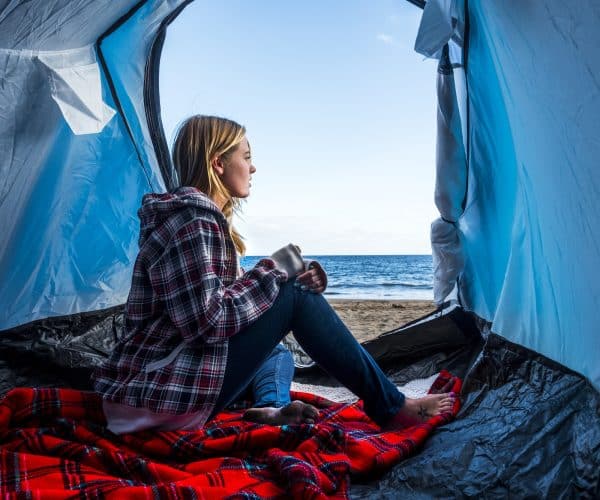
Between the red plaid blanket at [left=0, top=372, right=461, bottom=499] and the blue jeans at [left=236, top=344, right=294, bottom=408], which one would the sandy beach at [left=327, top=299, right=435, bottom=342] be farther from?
the red plaid blanket at [left=0, top=372, right=461, bottom=499]

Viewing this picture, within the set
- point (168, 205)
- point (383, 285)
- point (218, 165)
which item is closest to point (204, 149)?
point (218, 165)

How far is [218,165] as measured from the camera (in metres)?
1.28

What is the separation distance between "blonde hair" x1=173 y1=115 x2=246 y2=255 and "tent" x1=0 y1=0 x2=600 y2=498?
55 cm

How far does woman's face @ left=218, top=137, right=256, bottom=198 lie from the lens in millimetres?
1294

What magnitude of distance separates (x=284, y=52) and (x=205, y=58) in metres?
6.41

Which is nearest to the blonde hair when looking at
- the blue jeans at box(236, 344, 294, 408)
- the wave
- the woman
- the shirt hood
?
the woman

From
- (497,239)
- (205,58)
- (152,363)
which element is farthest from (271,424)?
(205,58)

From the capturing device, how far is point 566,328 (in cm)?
103

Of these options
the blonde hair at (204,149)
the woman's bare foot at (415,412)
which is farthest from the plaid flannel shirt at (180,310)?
the woman's bare foot at (415,412)

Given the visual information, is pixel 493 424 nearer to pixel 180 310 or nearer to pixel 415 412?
pixel 415 412

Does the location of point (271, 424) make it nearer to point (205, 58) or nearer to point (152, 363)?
point (152, 363)

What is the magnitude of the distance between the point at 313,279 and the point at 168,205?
379 millimetres

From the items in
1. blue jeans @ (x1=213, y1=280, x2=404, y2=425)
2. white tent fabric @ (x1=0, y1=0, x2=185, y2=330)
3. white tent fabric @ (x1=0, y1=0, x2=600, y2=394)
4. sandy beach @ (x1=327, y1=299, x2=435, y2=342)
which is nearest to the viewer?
white tent fabric @ (x1=0, y1=0, x2=600, y2=394)

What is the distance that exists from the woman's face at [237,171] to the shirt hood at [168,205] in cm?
22
